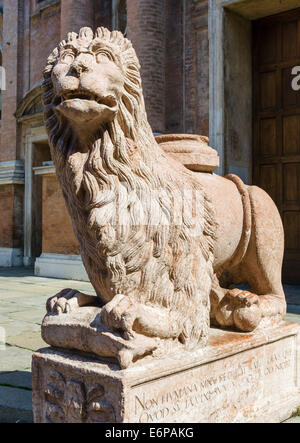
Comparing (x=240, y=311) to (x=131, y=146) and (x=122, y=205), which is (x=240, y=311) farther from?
(x=131, y=146)

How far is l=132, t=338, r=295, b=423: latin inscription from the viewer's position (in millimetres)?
1737

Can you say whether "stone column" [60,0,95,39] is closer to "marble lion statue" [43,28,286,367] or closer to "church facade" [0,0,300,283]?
"church facade" [0,0,300,283]

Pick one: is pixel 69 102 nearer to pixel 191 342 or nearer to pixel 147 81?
pixel 191 342

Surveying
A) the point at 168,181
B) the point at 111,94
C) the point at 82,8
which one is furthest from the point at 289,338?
the point at 82,8

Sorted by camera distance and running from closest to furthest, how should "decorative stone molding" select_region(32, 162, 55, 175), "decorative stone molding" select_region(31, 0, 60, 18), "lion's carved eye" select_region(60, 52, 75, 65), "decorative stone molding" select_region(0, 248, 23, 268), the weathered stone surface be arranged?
"lion's carved eye" select_region(60, 52, 75, 65), the weathered stone surface, "decorative stone molding" select_region(32, 162, 55, 175), "decorative stone molding" select_region(31, 0, 60, 18), "decorative stone molding" select_region(0, 248, 23, 268)

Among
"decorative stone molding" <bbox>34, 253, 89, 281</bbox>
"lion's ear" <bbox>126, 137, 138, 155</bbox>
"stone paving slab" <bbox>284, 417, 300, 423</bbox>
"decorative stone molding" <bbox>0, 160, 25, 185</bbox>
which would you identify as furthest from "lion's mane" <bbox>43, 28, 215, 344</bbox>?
"decorative stone molding" <bbox>0, 160, 25, 185</bbox>

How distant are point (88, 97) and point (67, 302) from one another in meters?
0.84

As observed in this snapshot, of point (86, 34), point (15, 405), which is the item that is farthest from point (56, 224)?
point (86, 34)

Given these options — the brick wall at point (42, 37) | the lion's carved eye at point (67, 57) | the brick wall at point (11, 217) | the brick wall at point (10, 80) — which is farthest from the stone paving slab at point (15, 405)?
the brick wall at point (10, 80)

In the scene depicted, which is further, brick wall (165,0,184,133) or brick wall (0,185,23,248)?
brick wall (0,185,23,248)

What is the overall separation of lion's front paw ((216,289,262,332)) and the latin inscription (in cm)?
14

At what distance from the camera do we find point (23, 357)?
3406 millimetres

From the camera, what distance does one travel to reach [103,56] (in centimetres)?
182

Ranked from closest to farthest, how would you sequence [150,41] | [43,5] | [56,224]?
[150,41]
[56,224]
[43,5]
